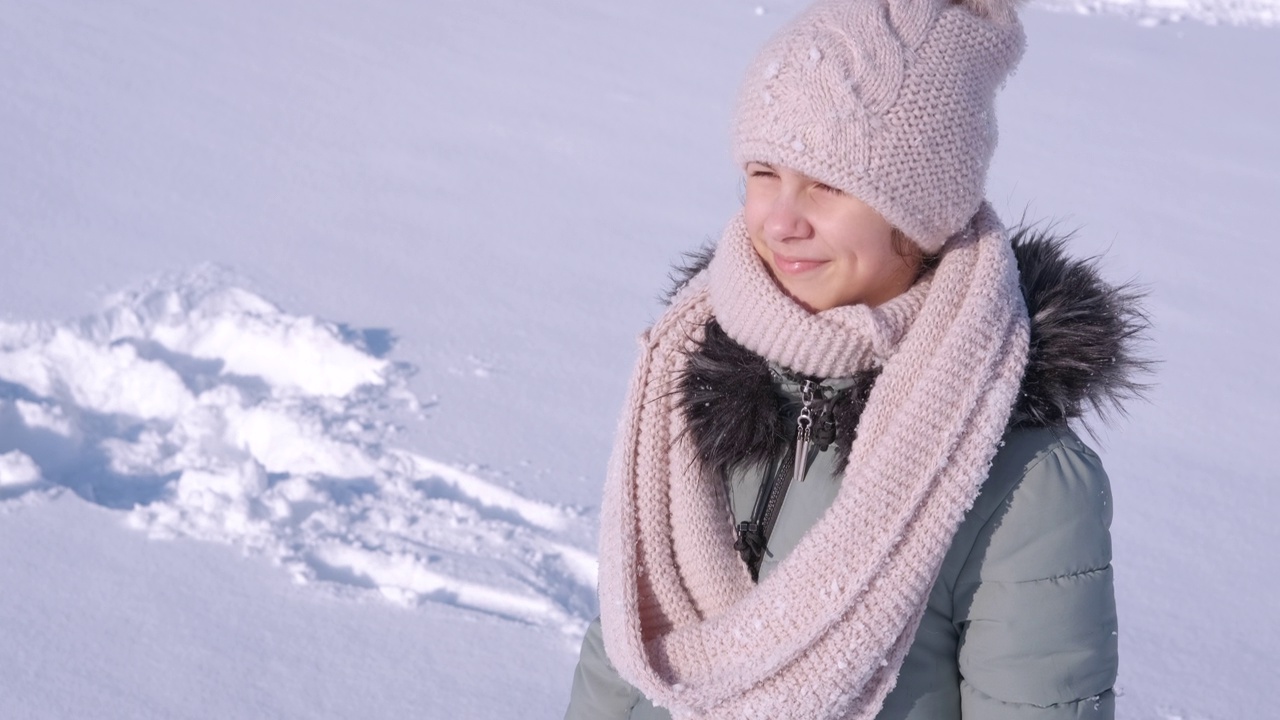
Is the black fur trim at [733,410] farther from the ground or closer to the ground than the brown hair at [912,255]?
closer to the ground

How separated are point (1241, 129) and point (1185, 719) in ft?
15.8

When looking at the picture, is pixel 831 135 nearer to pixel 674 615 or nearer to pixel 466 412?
pixel 674 615

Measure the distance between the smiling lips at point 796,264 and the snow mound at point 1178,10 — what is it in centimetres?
779

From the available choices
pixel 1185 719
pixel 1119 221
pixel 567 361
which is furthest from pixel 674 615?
pixel 1119 221

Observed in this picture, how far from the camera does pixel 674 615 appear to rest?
1.43 metres

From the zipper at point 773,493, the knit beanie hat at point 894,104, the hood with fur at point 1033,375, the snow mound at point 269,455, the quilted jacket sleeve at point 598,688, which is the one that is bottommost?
the snow mound at point 269,455

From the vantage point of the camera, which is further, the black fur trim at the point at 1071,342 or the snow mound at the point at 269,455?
the snow mound at the point at 269,455

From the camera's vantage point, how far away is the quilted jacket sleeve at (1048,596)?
1212mm

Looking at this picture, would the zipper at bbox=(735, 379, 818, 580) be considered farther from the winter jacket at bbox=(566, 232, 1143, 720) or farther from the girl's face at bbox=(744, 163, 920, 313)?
the girl's face at bbox=(744, 163, 920, 313)

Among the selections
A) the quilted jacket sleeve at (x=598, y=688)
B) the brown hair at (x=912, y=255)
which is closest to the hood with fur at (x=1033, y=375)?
the brown hair at (x=912, y=255)

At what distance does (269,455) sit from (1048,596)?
2.12m

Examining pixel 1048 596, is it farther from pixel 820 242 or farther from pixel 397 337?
pixel 397 337

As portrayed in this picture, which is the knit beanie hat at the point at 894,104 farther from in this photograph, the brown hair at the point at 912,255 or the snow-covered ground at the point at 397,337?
the snow-covered ground at the point at 397,337

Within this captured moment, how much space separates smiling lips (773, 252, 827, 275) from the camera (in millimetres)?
1341
